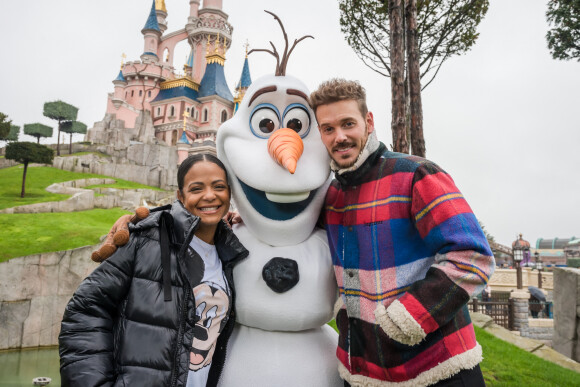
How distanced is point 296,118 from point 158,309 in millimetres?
1346

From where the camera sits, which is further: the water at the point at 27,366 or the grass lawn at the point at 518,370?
the water at the point at 27,366

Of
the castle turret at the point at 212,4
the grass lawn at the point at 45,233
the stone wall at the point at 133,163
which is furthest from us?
the castle turret at the point at 212,4

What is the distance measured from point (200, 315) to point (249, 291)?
32cm

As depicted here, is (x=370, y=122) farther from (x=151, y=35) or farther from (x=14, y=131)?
(x=14, y=131)

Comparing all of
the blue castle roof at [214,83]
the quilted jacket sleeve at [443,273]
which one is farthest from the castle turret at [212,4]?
the quilted jacket sleeve at [443,273]

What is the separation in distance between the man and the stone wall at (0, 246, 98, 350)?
10.7 m

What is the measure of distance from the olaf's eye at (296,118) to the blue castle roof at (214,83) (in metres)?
31.9

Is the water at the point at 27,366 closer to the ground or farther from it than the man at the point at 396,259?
closer to the ground

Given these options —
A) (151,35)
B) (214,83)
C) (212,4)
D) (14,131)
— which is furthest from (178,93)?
Result: (14,131)

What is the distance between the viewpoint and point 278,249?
227 centimetres

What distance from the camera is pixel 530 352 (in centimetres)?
666

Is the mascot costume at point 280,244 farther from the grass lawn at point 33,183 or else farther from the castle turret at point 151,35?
the castle turret at point 151,35

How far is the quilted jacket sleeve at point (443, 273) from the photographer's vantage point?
1.50 meters

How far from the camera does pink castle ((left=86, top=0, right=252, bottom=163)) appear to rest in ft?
107
